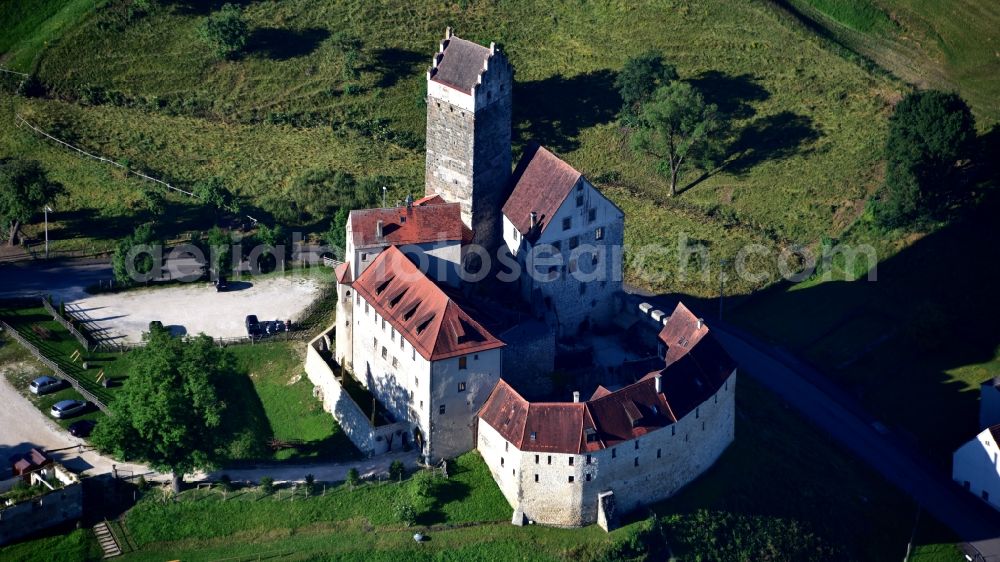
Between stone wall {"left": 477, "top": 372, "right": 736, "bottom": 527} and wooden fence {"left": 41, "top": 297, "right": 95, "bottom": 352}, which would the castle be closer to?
stone wall {"left": 477, "top": 372, "right": 736, "bottom": 527}

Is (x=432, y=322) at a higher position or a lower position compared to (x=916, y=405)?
higher

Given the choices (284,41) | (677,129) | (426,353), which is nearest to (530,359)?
(426,353)

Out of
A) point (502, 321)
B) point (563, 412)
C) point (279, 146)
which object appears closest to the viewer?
point (563, 412)

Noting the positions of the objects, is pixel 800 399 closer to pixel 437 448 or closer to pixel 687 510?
pixel 687 510

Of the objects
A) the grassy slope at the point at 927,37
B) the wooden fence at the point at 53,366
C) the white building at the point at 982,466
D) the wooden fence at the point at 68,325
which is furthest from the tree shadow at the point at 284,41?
the white building at the point at 982,466

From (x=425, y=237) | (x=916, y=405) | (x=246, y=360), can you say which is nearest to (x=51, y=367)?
(x=246, y=360)

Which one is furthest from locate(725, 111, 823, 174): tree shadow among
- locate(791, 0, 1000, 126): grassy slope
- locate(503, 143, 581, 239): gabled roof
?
locate(503, 143, 581, 239): gabled roof
